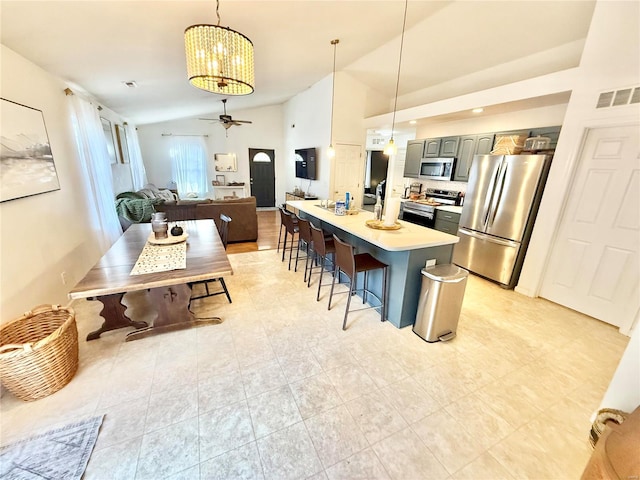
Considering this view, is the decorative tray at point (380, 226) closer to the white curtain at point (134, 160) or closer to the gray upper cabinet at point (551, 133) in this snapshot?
the gray upper cabinet at point (551, 133)

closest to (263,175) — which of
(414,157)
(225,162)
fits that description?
(225,162)

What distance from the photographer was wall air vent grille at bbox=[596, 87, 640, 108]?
2275mm

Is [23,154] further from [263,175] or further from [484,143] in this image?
[263,175]

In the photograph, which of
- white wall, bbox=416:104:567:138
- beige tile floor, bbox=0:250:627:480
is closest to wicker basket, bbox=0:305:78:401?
beige tile floor, bbox=0:250:627:480

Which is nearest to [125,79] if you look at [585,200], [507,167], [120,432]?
[120,432]

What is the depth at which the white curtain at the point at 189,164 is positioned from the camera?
744cm

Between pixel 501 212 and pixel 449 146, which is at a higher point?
pixel 449 146

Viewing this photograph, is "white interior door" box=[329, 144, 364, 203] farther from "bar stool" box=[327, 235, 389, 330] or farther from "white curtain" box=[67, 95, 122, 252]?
"white curtain" box=[67, 95, 122, 252]

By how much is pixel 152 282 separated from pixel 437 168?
4683mm

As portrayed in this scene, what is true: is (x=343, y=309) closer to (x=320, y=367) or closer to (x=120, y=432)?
(x=320, y=367)

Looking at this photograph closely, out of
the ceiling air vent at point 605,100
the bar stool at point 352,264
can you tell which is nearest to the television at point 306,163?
the bar stool at point 352,264

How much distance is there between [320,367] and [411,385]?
673 mm

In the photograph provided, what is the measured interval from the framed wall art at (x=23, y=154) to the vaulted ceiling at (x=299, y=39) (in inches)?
20.6

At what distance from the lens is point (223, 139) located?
7.77m
